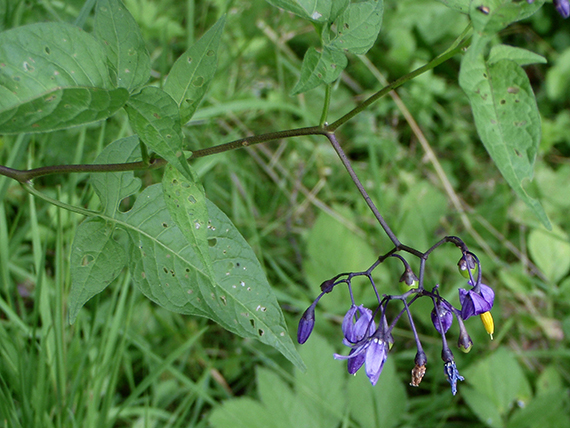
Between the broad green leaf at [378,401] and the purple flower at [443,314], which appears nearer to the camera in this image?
the purple flower at [443,314]

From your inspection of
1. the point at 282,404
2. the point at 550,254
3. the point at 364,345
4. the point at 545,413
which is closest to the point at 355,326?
the point at 364,345

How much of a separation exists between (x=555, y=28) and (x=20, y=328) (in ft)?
14.6

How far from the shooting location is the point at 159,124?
0.97 meters

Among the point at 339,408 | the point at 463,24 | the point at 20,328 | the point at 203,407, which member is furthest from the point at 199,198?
the point at 463,24

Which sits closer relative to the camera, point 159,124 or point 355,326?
point 159,124

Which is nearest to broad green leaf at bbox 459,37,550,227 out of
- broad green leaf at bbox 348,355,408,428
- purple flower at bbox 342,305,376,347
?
purple flower at bbox 342,305,376,347

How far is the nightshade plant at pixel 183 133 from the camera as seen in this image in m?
0.92

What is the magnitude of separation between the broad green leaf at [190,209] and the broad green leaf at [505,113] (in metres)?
0.60

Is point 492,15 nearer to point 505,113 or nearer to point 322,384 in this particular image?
point 505,113

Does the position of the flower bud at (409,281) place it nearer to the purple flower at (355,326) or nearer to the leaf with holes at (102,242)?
the purple flower at (355,326)

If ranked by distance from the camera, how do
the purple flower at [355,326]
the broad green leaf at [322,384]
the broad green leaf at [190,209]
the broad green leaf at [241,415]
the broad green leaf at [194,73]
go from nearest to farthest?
1. the broad green leaf at [190,209]
2. the broad green leaf at [194,73]
3. the purple flower at [355,326]
4. the broad green leaf at [241,415]
5. the broad green leaf at [322,384]

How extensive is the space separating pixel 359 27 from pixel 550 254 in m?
2.23

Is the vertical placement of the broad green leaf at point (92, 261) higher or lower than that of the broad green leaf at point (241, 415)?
higher

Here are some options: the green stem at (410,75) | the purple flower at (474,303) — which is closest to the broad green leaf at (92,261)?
the green stem at (410,75)
